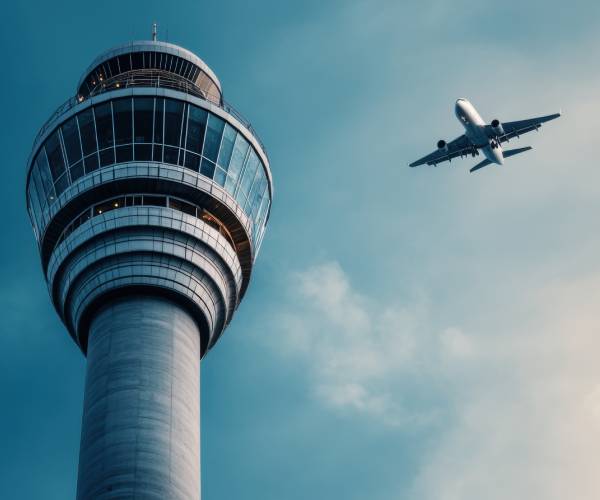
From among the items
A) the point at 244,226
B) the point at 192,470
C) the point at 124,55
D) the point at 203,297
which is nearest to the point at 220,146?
the point at 244,226

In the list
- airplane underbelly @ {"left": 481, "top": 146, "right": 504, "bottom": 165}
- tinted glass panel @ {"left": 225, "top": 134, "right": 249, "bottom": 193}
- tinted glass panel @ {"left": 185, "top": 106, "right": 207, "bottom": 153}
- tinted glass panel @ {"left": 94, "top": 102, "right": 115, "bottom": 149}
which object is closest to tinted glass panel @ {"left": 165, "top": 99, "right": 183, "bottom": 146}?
tinted glass panel @ {"left": 185, "top": 106, "right": 207, "bottom": 153}

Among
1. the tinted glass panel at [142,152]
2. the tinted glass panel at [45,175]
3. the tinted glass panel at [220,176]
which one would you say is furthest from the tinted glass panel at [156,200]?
the tinted glass panel at [45,175]

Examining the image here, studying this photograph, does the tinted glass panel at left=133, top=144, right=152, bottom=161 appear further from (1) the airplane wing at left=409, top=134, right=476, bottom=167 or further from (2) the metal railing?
(1) the airplane wing at left=409, top=134, right=476, bottom=167

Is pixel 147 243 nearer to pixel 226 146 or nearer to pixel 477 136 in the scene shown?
pixel 226 146

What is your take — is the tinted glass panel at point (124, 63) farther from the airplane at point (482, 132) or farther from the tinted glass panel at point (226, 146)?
the airplane at point (482, 132)

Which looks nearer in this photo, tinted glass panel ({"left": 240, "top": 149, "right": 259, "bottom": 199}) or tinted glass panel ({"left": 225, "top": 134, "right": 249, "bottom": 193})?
tinted glass panel ({"left": 225, "top": 134, "right": 249, "bottom": 193})

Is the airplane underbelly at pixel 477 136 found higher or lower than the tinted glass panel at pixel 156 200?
higher
